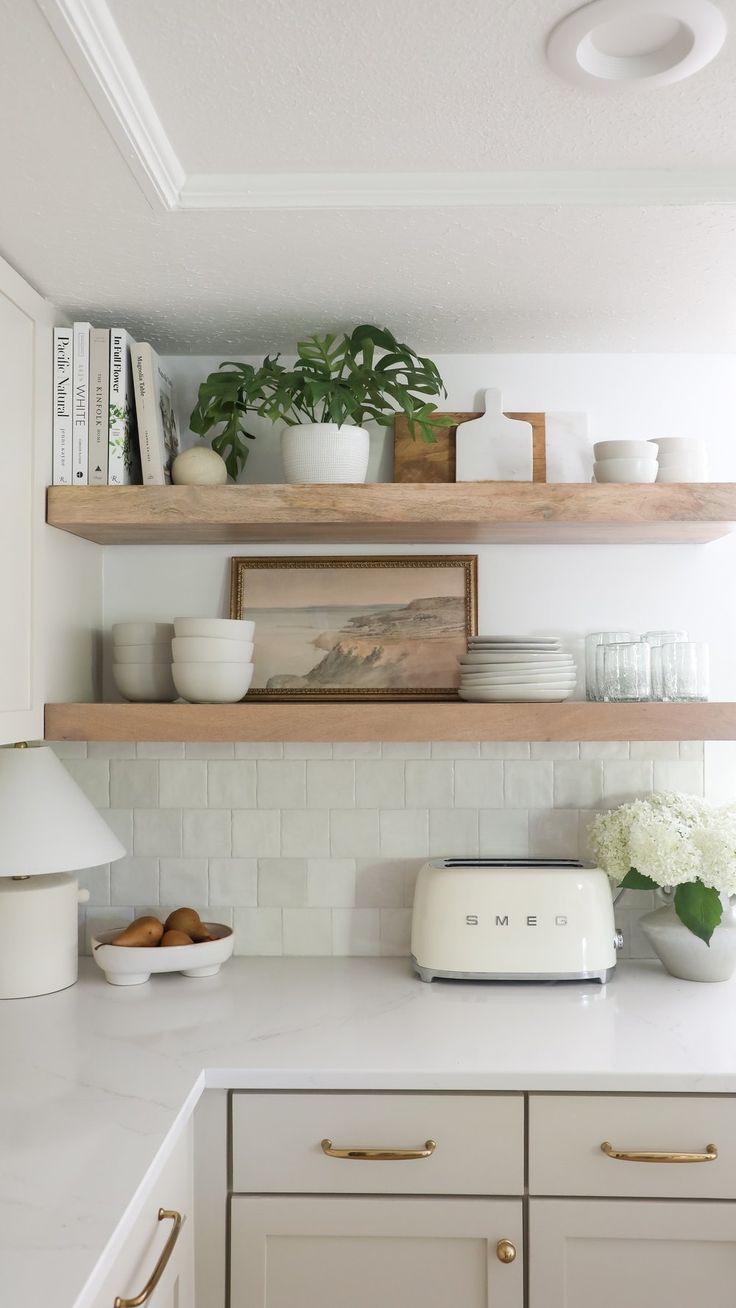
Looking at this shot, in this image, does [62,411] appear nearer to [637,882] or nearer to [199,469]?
[199,469]

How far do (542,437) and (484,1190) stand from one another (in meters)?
1.44

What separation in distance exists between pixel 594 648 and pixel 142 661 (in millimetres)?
921

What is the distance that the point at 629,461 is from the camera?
6.29 ft

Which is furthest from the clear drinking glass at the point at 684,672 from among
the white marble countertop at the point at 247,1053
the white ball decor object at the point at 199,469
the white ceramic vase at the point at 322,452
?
the white ball decor object at the point at 199,469

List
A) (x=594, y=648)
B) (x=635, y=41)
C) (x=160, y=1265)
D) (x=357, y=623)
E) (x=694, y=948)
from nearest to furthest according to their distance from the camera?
(x=635, y=41), (x=160, y=1265), (x=694, y=948), (x=594, y=648), (x=357, y=623)

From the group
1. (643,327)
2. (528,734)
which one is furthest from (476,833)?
(643,327)

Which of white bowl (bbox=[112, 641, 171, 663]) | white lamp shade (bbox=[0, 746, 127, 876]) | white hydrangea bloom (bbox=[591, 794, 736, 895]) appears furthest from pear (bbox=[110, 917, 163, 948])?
white hydrangea bloom (bbox=[591, 794, 736, 895])

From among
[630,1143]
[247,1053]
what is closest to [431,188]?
[247,1053]

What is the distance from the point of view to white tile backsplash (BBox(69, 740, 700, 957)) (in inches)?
86.7

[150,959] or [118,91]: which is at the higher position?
[118,91]

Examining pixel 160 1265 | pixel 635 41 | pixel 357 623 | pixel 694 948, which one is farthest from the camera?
pixel 357 623

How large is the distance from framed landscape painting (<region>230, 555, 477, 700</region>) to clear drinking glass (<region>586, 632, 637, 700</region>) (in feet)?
0.83

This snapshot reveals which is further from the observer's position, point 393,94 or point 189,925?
point 189,925

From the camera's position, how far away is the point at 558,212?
1535 millimetres
